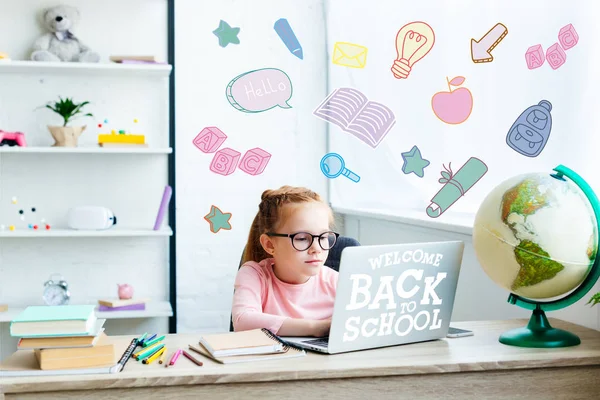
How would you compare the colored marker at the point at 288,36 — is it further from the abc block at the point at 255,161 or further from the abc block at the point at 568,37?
the abc block at the point at 568,37

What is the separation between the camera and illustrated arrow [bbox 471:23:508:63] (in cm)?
208

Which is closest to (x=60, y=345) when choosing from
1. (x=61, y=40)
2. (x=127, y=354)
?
(x=127, y=354)

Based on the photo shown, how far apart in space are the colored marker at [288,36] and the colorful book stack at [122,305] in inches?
51.1

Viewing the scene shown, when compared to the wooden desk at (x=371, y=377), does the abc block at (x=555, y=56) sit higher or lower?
higher

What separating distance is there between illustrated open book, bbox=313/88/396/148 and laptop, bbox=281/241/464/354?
773mm

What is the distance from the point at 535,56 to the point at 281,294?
0.94m

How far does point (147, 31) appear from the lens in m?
3.46

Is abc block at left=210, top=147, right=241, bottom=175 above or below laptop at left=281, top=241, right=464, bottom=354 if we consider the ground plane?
above

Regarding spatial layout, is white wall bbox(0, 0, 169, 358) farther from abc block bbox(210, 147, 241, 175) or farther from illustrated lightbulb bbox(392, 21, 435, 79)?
illustrated lightbulb bbox(392, 21, 435, 79)

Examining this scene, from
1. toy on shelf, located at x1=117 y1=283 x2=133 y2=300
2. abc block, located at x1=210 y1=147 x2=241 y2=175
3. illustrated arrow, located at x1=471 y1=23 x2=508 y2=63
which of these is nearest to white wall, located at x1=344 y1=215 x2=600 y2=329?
illustrated arrow, located at x1=471 y1=23 x2=508 y2=63

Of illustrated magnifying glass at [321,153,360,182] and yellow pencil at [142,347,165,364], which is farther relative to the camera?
illustrated magnifying glass at [321,153,360,182]

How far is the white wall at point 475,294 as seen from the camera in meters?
1.73

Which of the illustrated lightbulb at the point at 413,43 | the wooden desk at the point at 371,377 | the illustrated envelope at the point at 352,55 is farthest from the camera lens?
the illustrated envelope at the point at 352,55

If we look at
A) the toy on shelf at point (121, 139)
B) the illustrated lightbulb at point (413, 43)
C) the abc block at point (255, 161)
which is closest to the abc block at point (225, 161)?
the abc block at point (255, 161)
